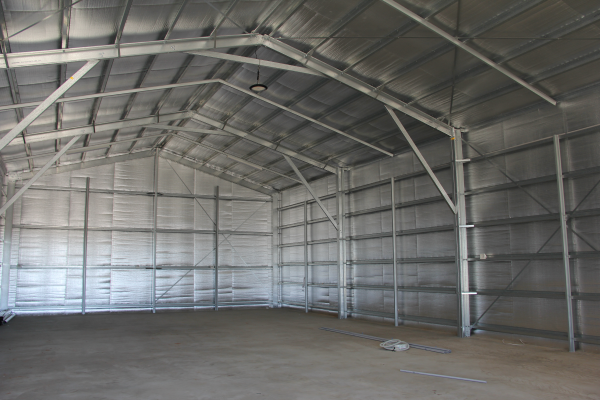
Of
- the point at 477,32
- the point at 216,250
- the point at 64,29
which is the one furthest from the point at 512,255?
the point at 216,250

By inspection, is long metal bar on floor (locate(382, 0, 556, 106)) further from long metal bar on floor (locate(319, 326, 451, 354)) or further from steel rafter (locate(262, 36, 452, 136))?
long metal bar on floor (locate(319, 326, 451, 354))

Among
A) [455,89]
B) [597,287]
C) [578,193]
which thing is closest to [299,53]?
[455,89]

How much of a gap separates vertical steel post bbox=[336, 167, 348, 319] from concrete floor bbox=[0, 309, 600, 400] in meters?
3.20

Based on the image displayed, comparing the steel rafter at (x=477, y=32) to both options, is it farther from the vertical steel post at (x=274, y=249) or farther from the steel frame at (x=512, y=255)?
the vertical steel post at (x=274, y=249)

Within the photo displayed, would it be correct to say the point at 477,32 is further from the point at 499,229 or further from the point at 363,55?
the point at 499,229

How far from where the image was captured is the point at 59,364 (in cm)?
996

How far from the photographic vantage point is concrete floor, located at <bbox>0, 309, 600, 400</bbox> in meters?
7.60

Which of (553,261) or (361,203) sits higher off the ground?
(361,203)

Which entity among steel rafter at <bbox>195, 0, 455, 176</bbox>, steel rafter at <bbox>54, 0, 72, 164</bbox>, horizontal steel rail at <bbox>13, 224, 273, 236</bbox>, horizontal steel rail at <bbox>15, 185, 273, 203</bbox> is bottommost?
horizontal steel rail at <bbox>13, 224, 273, 236</bbox>

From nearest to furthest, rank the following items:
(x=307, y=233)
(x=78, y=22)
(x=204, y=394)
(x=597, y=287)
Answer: (x=204, y=394), (x=78, y=22), (x=597, y=287), (x=307, y=233)

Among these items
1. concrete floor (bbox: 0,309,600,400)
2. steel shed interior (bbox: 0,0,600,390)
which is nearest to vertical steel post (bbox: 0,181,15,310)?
steel shed interior (bbox: 0,0,600,390)

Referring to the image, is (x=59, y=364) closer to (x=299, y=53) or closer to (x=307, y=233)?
(x=299, y=53)

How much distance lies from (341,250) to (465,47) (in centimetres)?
1077

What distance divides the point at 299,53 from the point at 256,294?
16.3 m
